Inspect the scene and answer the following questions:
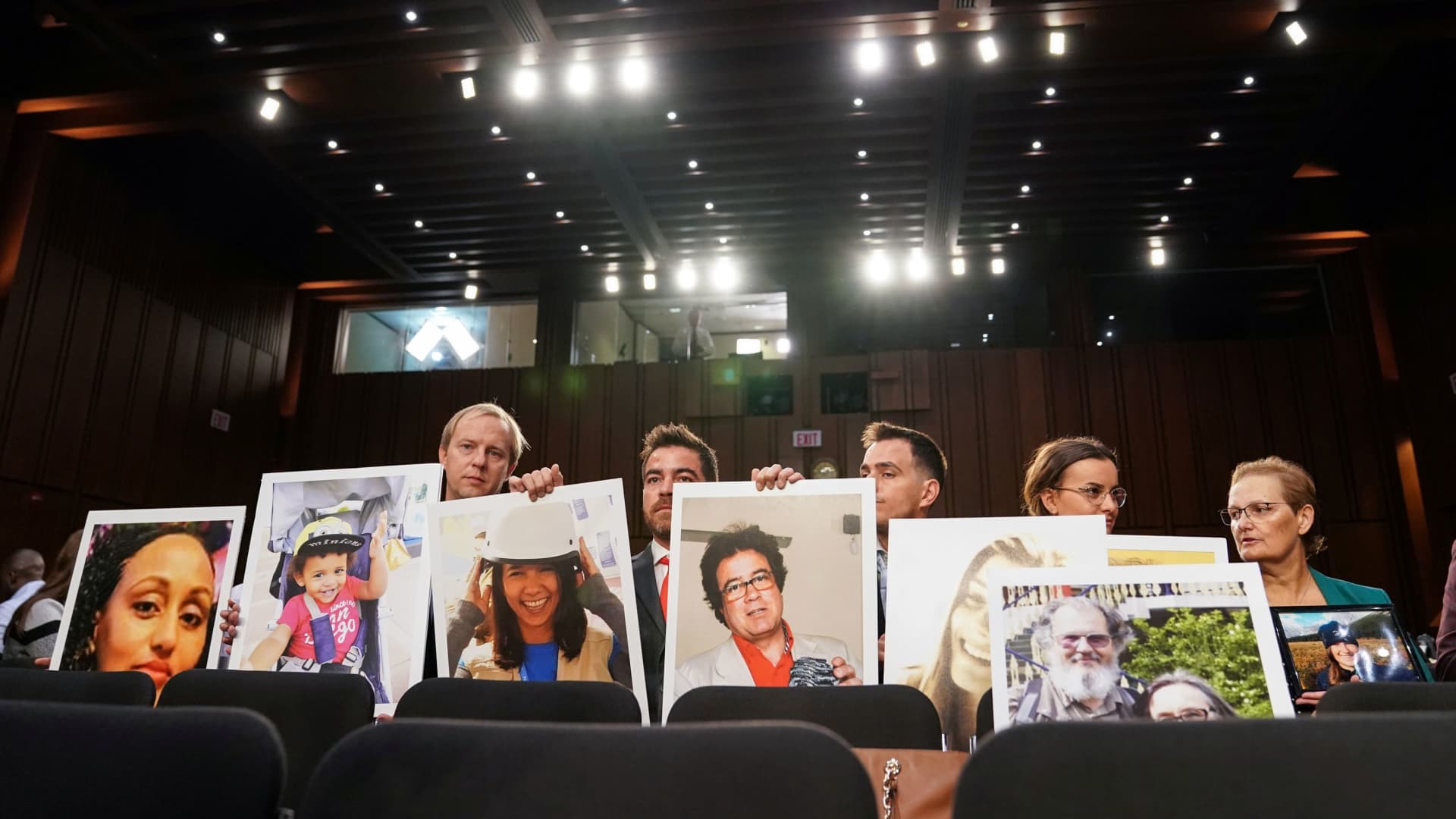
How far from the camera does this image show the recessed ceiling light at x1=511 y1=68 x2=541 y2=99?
632 cm

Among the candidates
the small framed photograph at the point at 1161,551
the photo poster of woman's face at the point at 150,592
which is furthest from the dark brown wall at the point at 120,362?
the small framed photograph at the point at 1161,551

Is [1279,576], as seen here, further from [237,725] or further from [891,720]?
[237,725]

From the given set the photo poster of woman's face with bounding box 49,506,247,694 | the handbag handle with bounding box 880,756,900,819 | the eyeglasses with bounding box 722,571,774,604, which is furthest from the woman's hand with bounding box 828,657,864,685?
the photo poster of woman's face with bounding box 49,506,247,694

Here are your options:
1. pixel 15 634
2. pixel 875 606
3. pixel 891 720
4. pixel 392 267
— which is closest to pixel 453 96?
pixel 392 267

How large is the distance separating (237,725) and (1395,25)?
25.6ft

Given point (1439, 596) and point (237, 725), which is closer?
point (237, 725)

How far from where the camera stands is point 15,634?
12.2 feet

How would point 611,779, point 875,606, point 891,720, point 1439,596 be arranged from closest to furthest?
point 611,779 → point 891,720 → point 875,606 → point 1439,596

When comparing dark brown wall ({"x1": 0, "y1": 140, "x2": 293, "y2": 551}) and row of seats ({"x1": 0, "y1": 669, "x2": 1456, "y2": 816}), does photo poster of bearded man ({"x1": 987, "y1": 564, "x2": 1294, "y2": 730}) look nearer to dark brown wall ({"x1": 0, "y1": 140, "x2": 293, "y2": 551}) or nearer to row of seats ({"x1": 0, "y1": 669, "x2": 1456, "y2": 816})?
row of seats ({"x1": 0, "y1": 669, "x2": 1456, "y2": 816})

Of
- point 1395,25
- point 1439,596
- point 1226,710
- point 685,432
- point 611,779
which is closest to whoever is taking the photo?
point 611,779

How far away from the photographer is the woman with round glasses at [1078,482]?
2.90 metres

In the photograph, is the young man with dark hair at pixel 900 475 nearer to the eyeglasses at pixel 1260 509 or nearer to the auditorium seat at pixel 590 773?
the eyeglasses at pixel 1260 509

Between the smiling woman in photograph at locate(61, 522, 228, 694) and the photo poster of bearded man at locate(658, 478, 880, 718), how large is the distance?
4.73ft

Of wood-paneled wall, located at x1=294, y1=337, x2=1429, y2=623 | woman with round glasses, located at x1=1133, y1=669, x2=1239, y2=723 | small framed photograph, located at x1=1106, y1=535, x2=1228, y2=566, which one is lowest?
woman with round glasses, located at x1=1133, y1=669, x2=1239, y2=723
